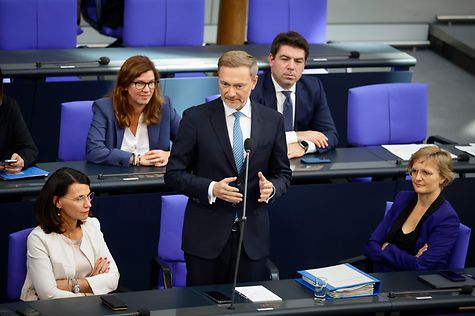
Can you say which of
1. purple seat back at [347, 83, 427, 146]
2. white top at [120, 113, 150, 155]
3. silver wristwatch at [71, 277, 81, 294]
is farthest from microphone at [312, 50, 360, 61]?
silver wristwatch at [71, 277, 81, 294]

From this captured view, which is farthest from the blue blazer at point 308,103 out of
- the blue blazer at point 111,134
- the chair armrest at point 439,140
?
the chair armrest at point 439,140

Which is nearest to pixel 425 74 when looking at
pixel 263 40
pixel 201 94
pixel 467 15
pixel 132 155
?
pixel 467 15

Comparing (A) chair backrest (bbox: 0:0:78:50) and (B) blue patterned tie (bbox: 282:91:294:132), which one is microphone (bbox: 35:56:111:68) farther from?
(B) blue patterned tie (bbox: 282:91:294:132)

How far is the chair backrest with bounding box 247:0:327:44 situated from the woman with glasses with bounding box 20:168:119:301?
11.9 feet

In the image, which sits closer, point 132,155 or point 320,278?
point 320,278

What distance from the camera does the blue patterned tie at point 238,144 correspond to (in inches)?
197

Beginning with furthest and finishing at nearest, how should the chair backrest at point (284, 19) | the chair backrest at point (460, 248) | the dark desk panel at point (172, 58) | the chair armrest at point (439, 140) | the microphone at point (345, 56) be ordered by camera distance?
the chair backrest at point (284, 19) < the microphone at point (345, 56) < the dark desk panel at point (172, 58) < the chair armrest at point (439, 140) < the chair backrest at point (460, 248)

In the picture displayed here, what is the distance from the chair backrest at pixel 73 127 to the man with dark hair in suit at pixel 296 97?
36.9 inches

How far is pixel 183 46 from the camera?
8312 millimetres

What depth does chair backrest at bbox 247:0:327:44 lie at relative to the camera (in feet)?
28.1

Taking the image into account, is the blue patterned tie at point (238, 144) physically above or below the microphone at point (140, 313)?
above

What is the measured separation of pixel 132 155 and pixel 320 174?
1011 mm

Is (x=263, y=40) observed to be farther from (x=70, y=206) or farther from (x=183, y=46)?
(x=70, y=206)

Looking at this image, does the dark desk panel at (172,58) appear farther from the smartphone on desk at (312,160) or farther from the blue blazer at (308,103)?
the smartphone on desk at (312,160)
